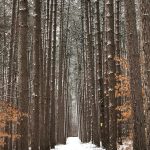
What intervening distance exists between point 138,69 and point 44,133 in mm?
9797

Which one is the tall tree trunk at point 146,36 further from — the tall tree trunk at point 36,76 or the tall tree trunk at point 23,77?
the tall tree trunk at point 36,76

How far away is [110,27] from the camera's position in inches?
472

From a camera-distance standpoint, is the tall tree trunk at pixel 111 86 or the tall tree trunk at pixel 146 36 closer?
the tall tree trunk at pixel 146 36

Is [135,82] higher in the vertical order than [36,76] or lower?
lower

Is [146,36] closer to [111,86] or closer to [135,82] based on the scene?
[135,82]

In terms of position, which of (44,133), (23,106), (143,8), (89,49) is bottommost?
(44,133)

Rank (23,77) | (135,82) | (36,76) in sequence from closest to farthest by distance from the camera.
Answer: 1. (135,82)
2. (23,77)
3. (36,76)

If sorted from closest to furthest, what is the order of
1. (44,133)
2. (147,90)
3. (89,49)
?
(147,90) < (44,133) < (89,49)

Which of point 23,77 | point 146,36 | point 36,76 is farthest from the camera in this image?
point 36,76

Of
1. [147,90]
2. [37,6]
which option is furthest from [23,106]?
[37,6]

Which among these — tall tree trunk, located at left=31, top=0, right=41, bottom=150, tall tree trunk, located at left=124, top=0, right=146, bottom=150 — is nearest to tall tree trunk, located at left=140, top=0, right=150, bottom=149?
tall tree trunk, located at left=124, top=0, right=146, bottom=150

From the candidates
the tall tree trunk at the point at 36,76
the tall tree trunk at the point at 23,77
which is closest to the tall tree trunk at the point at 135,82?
the tall tree trunk at the point at 23,77

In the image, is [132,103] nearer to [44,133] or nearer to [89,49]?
[44,133]

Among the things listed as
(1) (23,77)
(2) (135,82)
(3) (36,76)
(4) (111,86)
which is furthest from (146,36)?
(3) (36,76)
